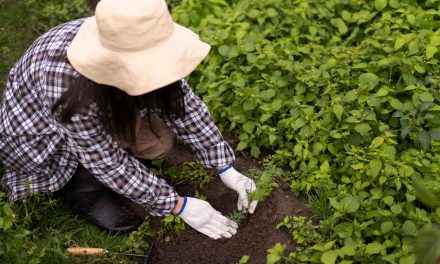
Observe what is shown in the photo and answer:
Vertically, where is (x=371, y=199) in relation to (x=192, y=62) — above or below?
below

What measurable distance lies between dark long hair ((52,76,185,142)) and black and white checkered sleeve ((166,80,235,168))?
180 millimetres

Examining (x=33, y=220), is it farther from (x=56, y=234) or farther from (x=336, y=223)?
(x=336, y=223)

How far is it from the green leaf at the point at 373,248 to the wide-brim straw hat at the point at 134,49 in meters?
1.05

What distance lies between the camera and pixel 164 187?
101 inches

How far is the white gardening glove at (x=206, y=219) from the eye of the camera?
262cm

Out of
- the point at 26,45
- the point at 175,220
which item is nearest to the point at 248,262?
the point at 175,220

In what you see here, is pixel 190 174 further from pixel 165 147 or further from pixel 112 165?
pixel 112 165

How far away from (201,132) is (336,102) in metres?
0.71

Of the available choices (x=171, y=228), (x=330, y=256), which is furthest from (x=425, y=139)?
(x=171, y=228)

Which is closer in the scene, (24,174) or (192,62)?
(192,62)

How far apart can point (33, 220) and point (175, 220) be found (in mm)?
717

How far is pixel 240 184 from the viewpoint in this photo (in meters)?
2.77

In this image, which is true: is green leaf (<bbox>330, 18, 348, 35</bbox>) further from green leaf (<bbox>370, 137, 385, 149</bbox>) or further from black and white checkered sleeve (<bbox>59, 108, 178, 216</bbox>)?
black and white checkered sleeve (<bbox>59, 108, 178, 216</bbox>)

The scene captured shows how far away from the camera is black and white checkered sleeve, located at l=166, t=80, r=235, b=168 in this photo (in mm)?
2672
